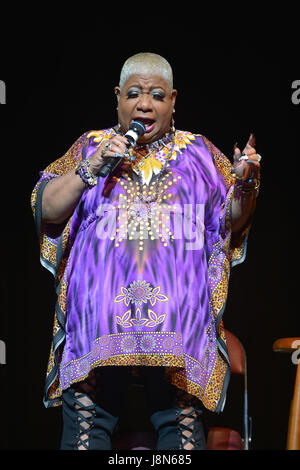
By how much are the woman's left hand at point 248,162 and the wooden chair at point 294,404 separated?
603 mm

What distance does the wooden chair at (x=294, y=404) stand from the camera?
7.02 feet

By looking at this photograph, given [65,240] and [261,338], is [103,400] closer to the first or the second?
[65,240]

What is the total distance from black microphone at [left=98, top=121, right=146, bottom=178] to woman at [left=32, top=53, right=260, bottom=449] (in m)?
0.03

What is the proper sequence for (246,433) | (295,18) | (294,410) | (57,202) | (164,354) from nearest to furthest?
(164,354) → (57,202) → (294,410) → (246,433) → (295,18)

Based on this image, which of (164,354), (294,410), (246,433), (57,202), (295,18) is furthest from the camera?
(295,18)

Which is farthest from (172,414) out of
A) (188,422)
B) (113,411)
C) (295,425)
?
(295,425)

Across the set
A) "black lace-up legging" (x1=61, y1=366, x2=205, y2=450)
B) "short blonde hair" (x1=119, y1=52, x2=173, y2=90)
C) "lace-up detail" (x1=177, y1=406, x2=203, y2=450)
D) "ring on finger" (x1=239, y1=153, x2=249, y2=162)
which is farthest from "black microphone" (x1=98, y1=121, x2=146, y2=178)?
"lace-up detail" (x1=177, y1=406, x2=203, y2=450)

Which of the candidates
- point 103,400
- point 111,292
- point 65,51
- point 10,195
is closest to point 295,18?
point 65,51

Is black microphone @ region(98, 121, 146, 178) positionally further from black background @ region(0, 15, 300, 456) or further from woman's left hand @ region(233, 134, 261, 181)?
black background @ region(0, 15, 300, 456)

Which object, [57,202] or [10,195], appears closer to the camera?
[57,202]

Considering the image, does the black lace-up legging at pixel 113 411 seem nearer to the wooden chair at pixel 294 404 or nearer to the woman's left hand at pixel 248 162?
the wooden chair at pixel 294 404

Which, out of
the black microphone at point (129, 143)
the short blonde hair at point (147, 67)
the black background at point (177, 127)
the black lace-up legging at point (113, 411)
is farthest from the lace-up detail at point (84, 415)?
the black background at point (177, 127)

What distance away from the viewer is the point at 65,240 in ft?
6.86

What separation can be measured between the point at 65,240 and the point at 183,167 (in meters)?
0.41
